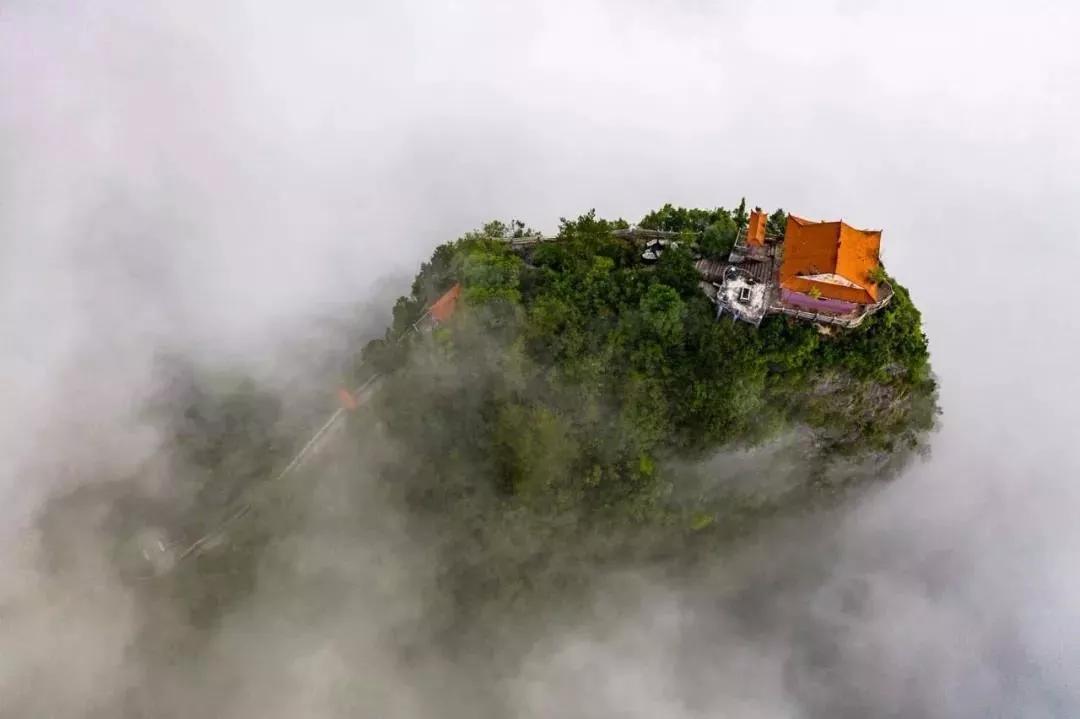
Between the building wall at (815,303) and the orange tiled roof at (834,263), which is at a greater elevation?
the orange tiled roof at (834,263)

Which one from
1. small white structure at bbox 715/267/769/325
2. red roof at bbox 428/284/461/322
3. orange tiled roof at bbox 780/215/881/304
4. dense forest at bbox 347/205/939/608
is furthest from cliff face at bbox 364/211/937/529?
orange tiled roof at bbox 780/215/881/304

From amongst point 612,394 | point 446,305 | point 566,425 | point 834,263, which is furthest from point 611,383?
point 834,263

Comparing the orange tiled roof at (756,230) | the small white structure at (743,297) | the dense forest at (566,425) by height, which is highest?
the orange tiled roof at (756,230)

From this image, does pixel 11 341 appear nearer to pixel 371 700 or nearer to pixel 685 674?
pixel 371 700

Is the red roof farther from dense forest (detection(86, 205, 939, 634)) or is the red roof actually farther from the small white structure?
the small white structure

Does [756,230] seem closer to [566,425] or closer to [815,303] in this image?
[815,303]

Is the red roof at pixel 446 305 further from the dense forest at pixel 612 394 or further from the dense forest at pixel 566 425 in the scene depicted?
the dense forest at pixel 612 394

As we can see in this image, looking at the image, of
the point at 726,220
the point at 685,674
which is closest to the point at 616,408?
the point at 726,220

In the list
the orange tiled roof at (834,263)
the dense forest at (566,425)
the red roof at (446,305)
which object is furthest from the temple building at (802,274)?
the red roof at (446,305)
